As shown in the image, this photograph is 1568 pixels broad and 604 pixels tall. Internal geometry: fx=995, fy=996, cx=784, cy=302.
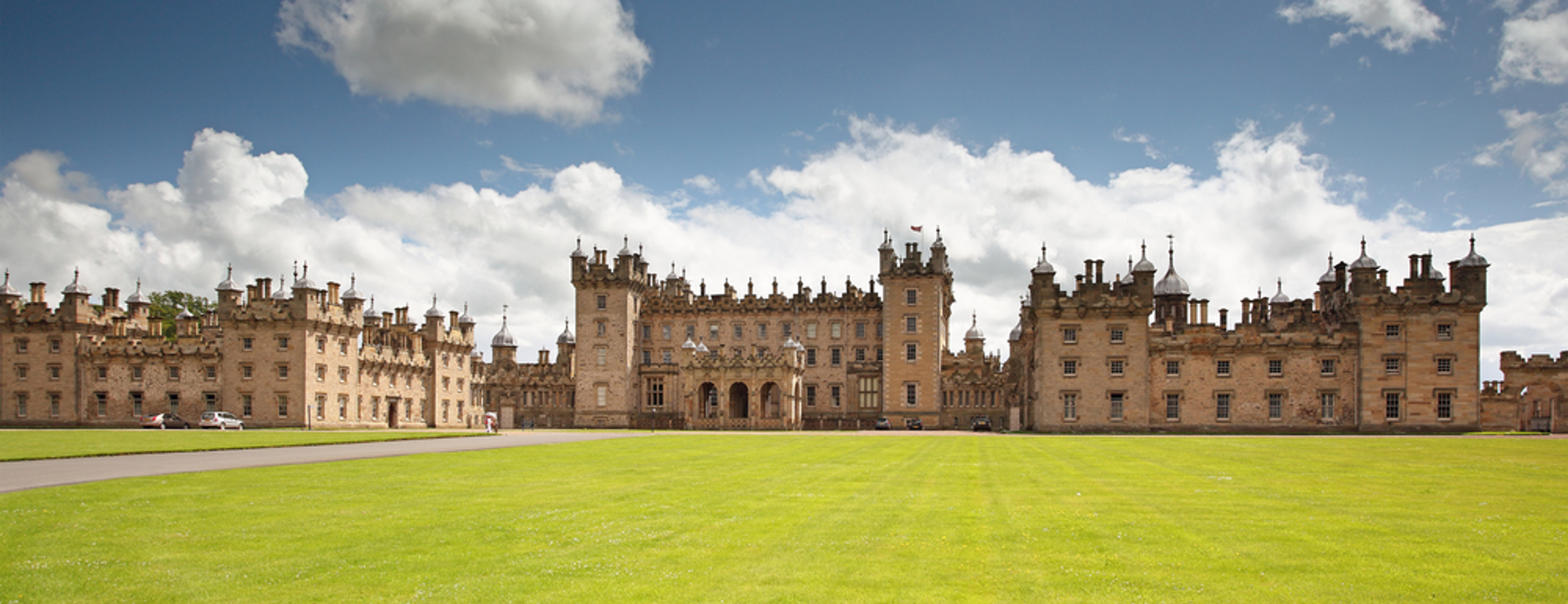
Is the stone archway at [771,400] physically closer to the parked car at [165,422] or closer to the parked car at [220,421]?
the parked car at [220,421]

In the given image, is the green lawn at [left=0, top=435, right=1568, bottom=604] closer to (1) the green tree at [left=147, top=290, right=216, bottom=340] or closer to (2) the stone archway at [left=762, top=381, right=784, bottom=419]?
(2) the stone archway at [left=762, top=381, right=784, bottom=419]

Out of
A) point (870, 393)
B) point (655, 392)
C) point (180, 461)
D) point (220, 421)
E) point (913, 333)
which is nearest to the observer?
point (180, 461)

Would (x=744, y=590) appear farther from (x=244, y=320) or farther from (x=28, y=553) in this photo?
(x=244, y=320)

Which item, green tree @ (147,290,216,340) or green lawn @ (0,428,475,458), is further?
green tree @ (147,290,216,340)

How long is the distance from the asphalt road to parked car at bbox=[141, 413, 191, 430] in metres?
36.1

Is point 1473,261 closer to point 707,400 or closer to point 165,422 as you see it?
point 707,400

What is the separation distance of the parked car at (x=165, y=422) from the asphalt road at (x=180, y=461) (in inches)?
1422

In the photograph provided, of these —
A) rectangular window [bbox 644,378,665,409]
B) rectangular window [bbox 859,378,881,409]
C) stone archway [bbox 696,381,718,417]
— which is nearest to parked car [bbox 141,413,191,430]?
rectangular window [bbox 644,378,665,409]

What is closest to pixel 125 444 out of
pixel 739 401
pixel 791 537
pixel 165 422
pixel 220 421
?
pixel 220 421

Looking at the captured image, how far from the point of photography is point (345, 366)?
75000 mm

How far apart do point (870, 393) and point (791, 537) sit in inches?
2915

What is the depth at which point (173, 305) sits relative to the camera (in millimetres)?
100250

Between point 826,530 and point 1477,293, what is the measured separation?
6356 centimetres

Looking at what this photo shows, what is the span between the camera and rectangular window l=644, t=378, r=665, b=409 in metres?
90.6
